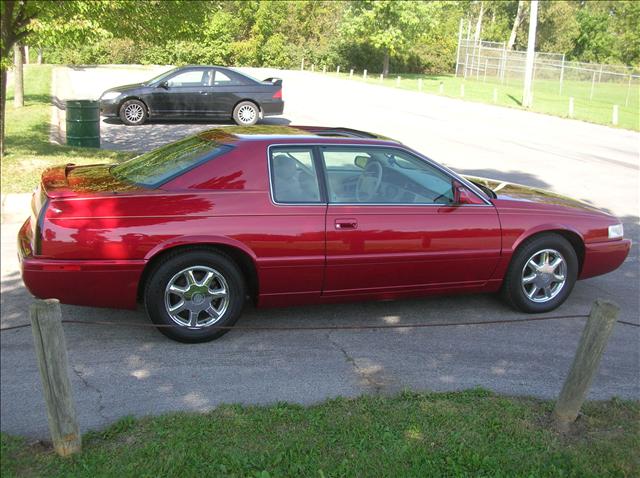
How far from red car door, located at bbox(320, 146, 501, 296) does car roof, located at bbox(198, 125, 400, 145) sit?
12 cm

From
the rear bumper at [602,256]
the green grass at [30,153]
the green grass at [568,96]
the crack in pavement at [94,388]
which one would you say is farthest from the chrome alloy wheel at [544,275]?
the green grass at [568,96]

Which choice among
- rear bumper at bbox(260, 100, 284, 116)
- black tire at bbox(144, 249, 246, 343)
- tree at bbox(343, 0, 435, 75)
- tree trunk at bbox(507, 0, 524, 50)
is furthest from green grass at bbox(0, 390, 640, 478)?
tree trunk at bbox(507, 0, 524, 50)

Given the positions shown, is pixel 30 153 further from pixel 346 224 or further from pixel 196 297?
pixel 346 224

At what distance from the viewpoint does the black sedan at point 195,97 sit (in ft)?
56.9

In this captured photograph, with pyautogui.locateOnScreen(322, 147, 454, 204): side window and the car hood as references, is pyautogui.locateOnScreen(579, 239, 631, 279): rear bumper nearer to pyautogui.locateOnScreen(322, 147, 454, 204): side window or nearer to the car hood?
the car hood

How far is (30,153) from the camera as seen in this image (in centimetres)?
1170

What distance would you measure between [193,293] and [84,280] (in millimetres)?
741

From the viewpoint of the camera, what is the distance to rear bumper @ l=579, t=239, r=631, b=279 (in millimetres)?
5895

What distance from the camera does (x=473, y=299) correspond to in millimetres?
6172

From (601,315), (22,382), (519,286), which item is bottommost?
(22,382)

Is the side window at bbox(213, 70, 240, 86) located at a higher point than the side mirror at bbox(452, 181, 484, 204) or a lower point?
higher

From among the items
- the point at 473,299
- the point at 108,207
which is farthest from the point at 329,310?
the point at 108,207

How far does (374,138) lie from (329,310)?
1.48 meters

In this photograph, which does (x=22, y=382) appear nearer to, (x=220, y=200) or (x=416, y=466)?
(x=220, y=200)
